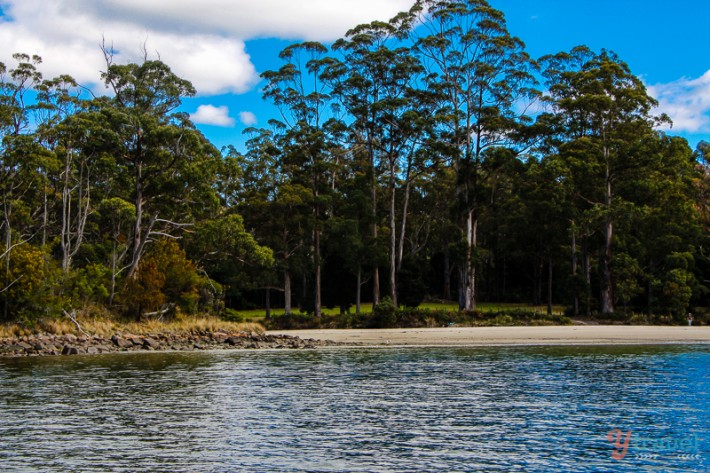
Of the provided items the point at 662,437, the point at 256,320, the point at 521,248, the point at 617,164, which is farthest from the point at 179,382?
the point at 521,248

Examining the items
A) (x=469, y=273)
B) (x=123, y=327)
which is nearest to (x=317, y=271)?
(x=469, y=273)

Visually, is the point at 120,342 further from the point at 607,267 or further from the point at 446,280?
the point at 446,280

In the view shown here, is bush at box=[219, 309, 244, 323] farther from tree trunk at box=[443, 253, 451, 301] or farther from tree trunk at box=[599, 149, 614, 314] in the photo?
tree trunk at box=[443, 253, 451, 301]

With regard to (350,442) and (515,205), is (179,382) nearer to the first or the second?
(350,442)

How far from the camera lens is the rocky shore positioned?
111 ft

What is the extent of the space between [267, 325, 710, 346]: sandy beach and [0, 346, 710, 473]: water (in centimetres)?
937

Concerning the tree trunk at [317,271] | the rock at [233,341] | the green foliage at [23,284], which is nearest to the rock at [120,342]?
the green foliage at [23,284]

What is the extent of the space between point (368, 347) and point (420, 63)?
94.7 feet

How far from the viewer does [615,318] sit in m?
51.8

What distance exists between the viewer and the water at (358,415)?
42.5ft

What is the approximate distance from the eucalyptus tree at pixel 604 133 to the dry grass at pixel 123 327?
25.9 m

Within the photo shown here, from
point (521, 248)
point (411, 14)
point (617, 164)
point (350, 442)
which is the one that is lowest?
point (350, 442)

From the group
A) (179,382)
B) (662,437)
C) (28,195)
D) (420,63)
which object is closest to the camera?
(662,437)

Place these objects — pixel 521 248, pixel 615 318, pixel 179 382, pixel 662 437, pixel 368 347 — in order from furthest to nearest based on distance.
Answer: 1. pixel 521 248
2. pixel 615 318
3. pixel 368 347
4. pixel 179 382
5. pixel 662 437
